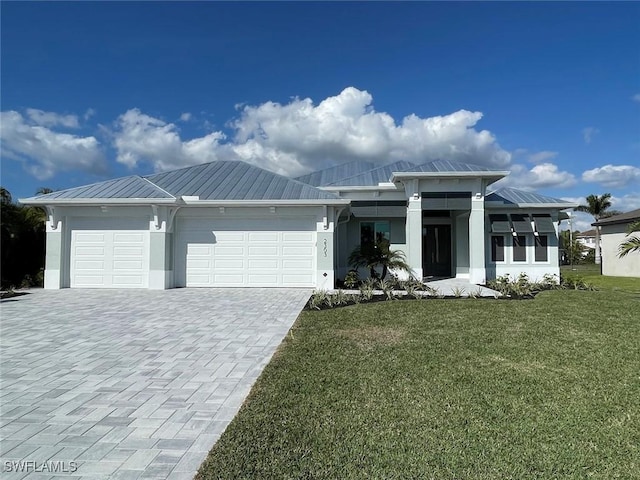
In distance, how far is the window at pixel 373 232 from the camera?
54.1 feet

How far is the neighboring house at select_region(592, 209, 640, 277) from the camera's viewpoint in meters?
21.0

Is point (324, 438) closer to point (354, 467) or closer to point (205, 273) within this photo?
point (354, 467)

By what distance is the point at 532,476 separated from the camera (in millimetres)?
2562

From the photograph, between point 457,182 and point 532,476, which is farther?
point 457,182

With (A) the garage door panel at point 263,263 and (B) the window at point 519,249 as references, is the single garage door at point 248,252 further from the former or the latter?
(B) the window at point 519,249

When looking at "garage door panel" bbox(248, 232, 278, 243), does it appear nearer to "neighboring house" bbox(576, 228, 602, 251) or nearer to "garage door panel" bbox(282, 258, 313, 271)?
"garage door panel" bbox(282, 258, 313, 271)

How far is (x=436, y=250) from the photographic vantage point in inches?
721

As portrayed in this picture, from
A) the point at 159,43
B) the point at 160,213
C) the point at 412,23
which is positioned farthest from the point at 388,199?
the point at 159,43

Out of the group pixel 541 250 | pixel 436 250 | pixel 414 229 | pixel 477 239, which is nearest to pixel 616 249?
pixel 541 250

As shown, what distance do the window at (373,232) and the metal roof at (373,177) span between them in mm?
1892

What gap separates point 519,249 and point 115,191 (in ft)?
57.8

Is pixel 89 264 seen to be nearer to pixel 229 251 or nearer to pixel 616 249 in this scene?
pixel 229 251

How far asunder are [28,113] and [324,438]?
18952mm

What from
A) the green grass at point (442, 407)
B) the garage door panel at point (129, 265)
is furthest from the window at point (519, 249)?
the garage door panel at point (129, 265)
